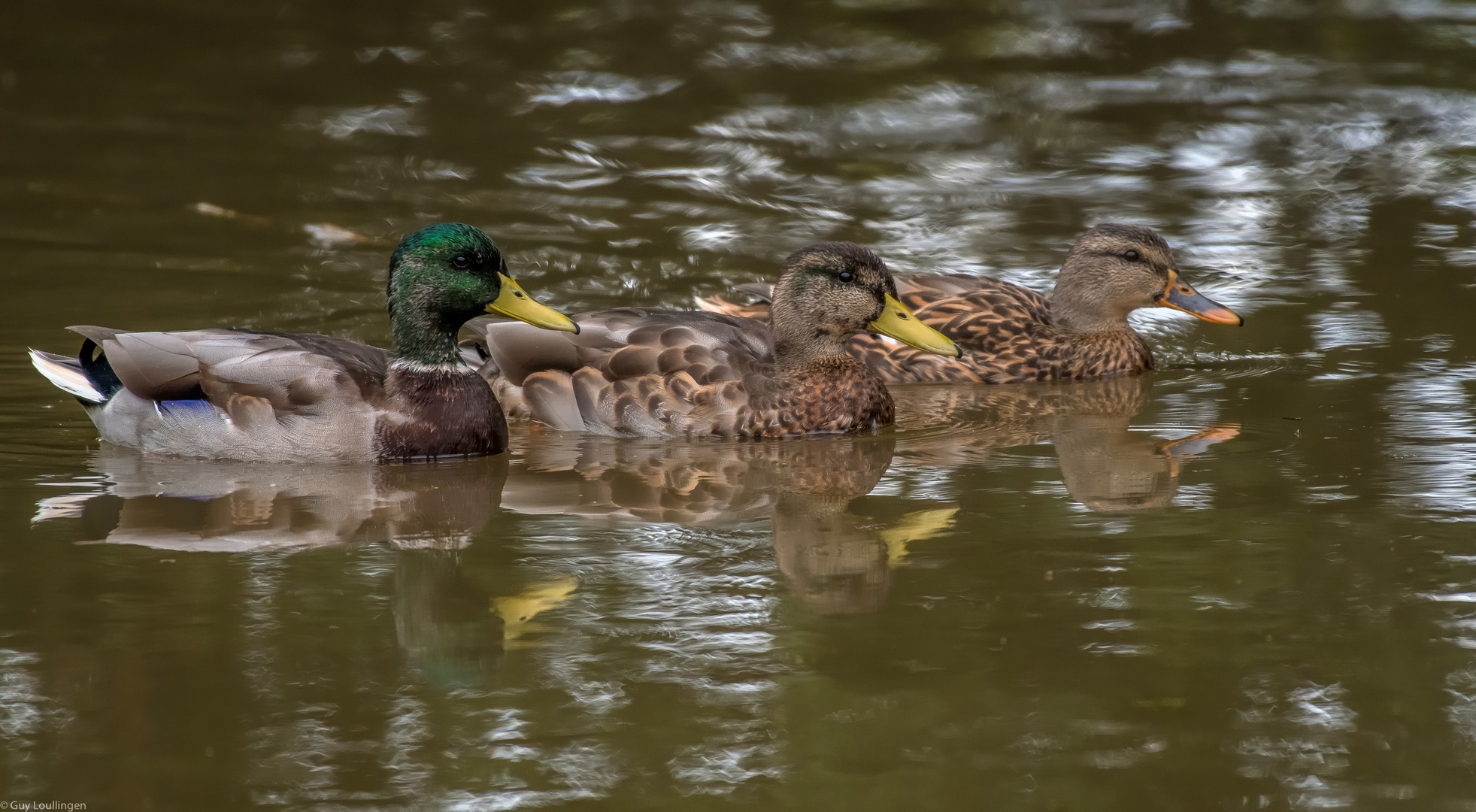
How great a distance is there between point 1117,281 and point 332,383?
15.7 ft

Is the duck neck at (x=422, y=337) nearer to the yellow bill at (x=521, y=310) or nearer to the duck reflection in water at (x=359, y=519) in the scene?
the yellow bill at (x=521, y=310)

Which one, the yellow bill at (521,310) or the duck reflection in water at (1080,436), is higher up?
the yellow bill at (521,310)

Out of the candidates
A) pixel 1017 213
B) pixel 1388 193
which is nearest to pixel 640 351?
pixel 1017 213

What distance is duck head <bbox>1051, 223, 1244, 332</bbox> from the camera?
10.1 metres

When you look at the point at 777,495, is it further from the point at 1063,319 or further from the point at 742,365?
the point at 1063,319

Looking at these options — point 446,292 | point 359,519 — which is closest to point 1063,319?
point 446,292

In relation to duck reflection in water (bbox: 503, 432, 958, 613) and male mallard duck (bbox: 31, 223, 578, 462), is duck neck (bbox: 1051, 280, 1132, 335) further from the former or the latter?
male mallard duck (bbox: 31, 223, 578, 462)

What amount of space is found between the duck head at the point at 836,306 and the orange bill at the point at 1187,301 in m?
2.05

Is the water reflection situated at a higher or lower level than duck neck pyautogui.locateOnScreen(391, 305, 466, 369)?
lower

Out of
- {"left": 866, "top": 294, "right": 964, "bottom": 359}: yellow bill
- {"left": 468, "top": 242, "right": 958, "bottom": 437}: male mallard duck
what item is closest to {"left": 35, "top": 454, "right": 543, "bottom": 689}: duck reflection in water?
{"left": 468, "top": 242, "right": 958, "bottom": 437}: male mallard duck

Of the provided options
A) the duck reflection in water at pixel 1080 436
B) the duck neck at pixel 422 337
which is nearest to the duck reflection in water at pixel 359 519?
the duck neck at pixel 422 337

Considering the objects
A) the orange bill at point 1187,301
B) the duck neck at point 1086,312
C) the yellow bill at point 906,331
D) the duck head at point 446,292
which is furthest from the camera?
the duck neck at point 1086,312

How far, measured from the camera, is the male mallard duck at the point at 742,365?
27.8 ft

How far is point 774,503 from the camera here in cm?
727
